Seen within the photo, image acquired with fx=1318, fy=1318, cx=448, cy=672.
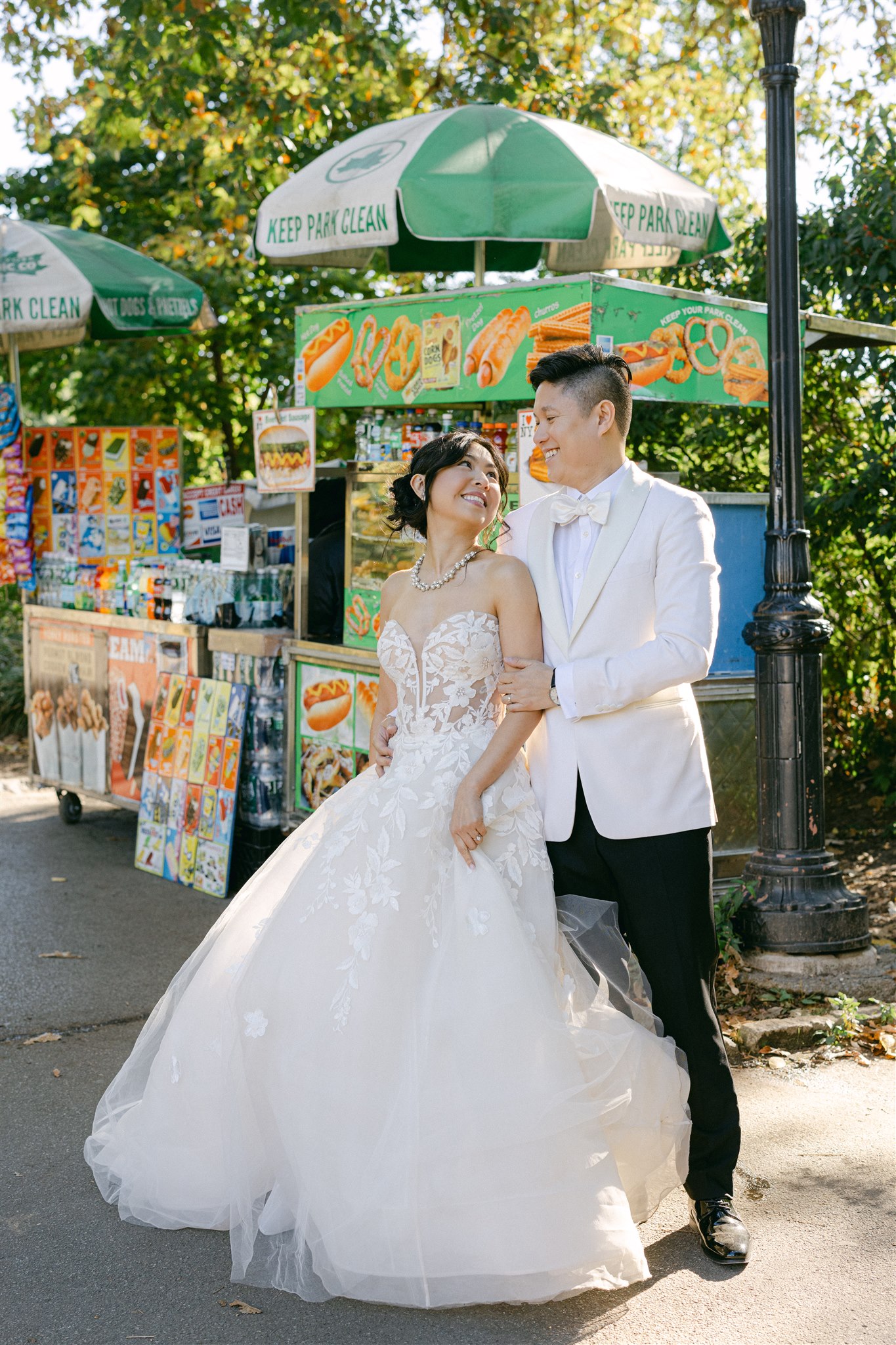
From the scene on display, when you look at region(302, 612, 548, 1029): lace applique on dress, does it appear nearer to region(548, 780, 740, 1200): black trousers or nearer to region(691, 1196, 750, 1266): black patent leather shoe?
region(548, 780, 740, 1200): black trousers

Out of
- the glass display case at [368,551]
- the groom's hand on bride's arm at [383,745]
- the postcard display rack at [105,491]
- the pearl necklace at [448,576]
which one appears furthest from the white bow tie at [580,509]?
the postcard display rack at [105,491]

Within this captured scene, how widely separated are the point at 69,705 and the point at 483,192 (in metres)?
3.95

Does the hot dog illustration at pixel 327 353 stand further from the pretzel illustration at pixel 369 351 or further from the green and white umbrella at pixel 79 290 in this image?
the green and white umbrella at pixel 79 290

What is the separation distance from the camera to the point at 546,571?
3217 mm

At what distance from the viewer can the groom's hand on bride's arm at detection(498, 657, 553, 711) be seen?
10.2 feet

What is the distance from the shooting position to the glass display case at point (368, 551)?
5836 mm

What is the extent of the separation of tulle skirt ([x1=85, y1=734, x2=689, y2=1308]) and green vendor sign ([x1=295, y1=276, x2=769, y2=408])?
2.15 m

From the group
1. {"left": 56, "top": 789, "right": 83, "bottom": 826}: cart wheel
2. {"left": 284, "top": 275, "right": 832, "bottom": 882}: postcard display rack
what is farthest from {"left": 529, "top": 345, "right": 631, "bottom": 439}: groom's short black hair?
{"left": 56, "top": 789, "right": 83, "bottom": 826}: cart wheel

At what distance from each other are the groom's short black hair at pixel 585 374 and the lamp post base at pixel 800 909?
243 centimetres

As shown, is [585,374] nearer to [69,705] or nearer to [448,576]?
[448,576]

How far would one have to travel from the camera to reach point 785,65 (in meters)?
4.95

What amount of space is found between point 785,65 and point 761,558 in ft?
6.18

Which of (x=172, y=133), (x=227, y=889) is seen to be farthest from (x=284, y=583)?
(x=172, y=133)

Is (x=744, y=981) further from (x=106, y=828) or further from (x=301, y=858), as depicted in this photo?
(x=106, y=828)
